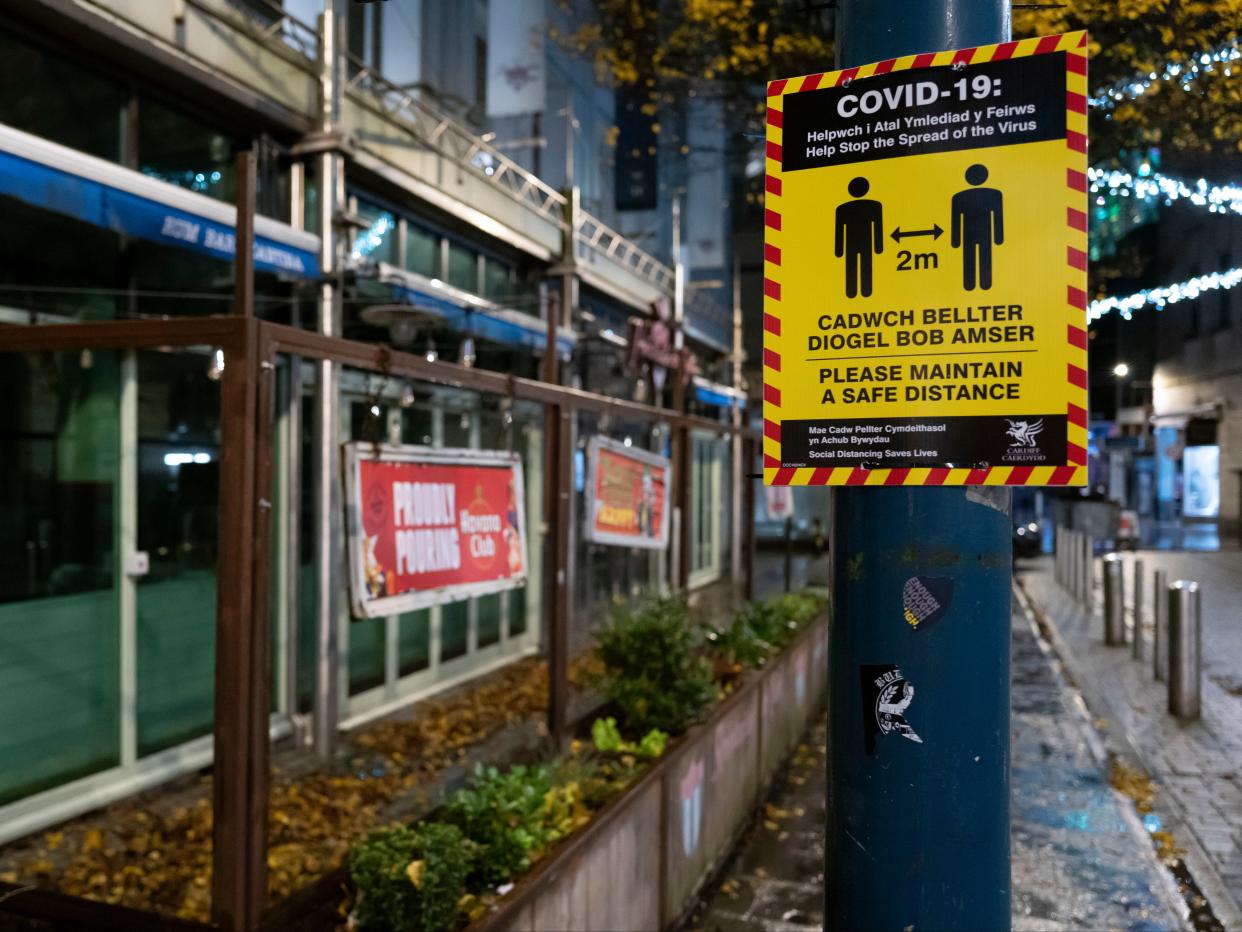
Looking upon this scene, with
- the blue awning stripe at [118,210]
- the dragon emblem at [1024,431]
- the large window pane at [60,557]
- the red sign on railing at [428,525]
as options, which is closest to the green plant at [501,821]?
the red sign on railing at [428,525]

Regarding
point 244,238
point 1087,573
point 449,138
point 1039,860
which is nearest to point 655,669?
point 1039,860

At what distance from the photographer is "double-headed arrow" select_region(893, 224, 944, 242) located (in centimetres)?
184

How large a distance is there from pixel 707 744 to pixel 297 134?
5.72 metres

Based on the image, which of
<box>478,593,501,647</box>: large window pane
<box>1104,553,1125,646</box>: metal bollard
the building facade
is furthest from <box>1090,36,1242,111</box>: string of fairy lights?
<box>478,593,501,647</box>: large window pane

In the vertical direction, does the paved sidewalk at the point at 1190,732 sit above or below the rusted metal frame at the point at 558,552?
below

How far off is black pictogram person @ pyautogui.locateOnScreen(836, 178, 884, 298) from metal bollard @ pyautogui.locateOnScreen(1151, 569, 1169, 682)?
810 centimetres

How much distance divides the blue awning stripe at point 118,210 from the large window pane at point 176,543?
3.18 ft

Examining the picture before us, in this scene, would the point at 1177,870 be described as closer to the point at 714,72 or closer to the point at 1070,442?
the point at 1070,442

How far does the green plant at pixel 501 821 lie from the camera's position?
3.29 m

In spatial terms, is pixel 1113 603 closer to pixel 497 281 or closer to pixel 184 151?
pixel 497 281

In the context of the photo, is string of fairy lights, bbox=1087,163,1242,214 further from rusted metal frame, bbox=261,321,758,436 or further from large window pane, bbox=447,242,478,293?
large window pane, bbox=447,242,478,293

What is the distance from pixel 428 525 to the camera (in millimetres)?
4336

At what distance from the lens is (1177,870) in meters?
5.06

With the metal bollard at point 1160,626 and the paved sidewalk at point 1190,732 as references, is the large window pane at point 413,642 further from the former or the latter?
the metal bollard at point 1160,626
